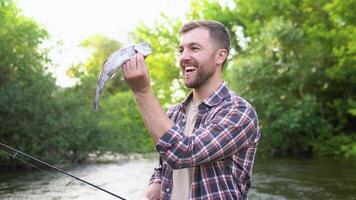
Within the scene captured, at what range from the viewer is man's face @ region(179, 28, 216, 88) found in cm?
236

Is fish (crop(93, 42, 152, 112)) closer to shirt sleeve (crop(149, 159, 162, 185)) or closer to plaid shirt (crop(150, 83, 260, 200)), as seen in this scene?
plaid shirt (crop(150, 83, 260, 200))

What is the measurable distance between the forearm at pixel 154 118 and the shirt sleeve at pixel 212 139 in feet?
0.07

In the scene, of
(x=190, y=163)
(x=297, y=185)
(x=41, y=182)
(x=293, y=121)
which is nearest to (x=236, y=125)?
(x=190, y=163)

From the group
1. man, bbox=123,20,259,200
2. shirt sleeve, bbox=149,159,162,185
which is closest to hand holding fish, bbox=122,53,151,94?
man, bbox=123,20,259,200

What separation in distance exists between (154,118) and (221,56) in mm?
453

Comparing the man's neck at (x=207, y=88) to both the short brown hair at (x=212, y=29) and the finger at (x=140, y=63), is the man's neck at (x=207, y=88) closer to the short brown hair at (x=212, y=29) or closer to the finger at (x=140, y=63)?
the short brown hair at (x=212, y=29)

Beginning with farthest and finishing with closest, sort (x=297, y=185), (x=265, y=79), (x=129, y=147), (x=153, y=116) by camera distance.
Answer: (x=265, y=79), (x=129, y=147), (x=297, y=185), (x=153, y=116)

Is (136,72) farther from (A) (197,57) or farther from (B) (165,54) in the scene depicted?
(B) (165,54)

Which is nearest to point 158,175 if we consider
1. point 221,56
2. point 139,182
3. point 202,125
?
point 202,125

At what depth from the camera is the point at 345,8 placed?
24766 mm

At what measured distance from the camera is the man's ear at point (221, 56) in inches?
95.0

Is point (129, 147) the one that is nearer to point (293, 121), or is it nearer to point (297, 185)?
point (293, 121)

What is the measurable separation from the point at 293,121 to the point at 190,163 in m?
21.0

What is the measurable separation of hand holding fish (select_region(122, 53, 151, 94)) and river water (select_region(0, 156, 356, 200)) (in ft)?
28.5
